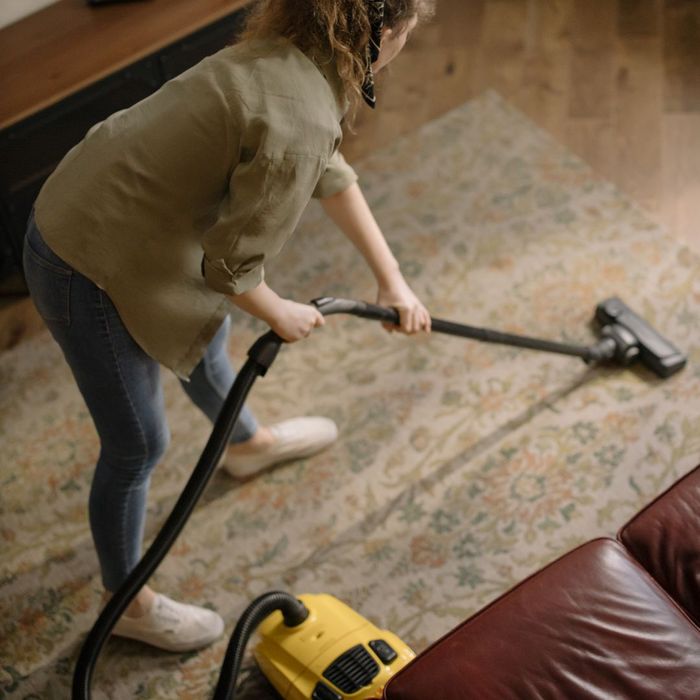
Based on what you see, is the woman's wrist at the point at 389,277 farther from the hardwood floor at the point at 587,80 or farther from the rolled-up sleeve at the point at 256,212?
the hardwood floor at the point at 587,80

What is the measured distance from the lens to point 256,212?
1241 millimetres

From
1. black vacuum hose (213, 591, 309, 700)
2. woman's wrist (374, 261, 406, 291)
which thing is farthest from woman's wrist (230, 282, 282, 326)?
black vacuum hose (213, 591, 309, 700)

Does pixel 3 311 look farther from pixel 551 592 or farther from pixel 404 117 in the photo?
pixel 551 592

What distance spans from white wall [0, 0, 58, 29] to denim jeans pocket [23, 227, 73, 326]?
1.21m

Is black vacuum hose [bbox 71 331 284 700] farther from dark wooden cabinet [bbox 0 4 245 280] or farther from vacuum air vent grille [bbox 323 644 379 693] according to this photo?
dark wooden cabinet [bbox 0 4 245 280]

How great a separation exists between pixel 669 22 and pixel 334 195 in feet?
Result: 6.20

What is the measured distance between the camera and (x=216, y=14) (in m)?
2.35

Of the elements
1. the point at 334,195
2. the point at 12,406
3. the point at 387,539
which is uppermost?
the point at 334,195

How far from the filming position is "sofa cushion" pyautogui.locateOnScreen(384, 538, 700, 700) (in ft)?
4.62

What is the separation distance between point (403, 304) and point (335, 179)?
0.26m

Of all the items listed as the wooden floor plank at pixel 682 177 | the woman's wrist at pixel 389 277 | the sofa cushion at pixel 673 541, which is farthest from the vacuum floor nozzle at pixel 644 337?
the woman's wrist at pixel 389 277

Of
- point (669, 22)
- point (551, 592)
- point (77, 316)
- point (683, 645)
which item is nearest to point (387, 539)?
point (551, 592)

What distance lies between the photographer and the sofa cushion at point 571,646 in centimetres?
141

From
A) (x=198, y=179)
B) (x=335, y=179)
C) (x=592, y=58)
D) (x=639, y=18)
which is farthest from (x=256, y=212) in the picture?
(x=639, y=18)
